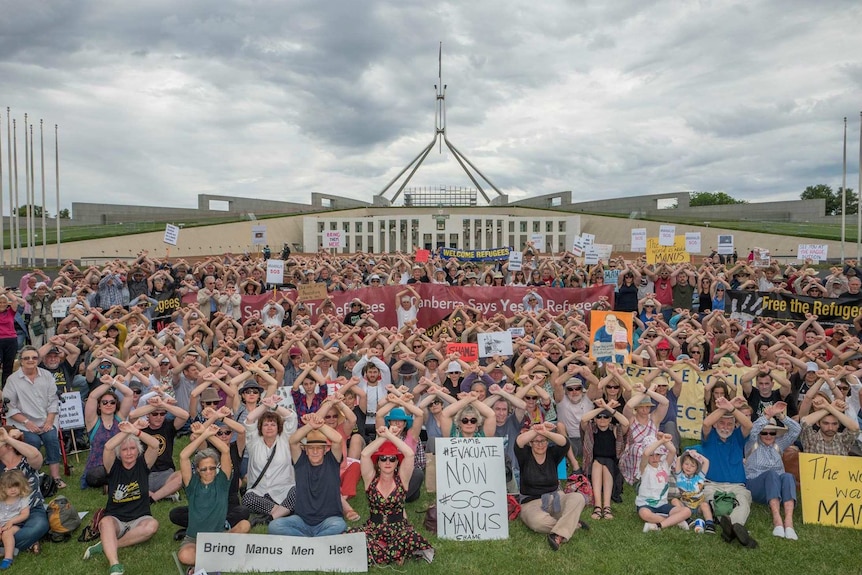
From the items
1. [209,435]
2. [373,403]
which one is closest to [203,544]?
[209,435]

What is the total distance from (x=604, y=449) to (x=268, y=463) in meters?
3.59

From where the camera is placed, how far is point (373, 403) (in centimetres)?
809

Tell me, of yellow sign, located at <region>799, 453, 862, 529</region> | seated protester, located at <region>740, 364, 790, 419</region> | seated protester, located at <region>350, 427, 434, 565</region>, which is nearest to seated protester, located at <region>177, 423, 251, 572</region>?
seated protester, located at <region>350, 427, 434, 565</region>

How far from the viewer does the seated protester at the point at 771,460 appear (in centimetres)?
629

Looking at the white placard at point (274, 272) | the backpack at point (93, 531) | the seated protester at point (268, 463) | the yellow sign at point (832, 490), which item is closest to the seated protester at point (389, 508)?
the seated protester at point (268, 463)

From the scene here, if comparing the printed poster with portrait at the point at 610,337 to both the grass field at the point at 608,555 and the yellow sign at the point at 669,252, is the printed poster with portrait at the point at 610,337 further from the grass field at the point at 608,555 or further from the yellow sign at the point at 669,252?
the yellow sign at the point at 669,252

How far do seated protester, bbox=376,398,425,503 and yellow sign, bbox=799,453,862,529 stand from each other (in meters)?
3.99

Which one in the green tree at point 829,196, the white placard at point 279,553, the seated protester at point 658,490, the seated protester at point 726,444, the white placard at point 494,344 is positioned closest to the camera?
the white placard at point 279,553

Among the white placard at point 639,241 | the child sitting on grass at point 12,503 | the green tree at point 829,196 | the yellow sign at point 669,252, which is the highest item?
the green tree at point 829,196

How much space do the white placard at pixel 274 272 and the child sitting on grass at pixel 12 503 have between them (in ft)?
26.7

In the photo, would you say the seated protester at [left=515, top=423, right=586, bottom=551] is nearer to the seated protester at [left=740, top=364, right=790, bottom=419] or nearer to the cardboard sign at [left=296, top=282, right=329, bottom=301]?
the seated protester at [left=740, top=364, right=790, bottom=419]

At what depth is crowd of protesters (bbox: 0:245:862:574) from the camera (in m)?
5.82

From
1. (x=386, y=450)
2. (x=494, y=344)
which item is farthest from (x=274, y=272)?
(x=386, y=450)

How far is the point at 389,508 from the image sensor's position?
564cm
